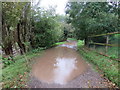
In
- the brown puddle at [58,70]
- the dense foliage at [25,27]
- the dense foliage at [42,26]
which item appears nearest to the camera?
the brown puddle at [58,70]

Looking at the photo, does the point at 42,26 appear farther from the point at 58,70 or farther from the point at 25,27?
the point at 58,70

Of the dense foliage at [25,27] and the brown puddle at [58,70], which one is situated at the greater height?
the dense foliage at [25,27]

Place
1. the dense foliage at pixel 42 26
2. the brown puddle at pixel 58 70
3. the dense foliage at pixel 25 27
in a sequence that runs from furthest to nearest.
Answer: the dense foliage at pixel 42 26 → the dense foliage at pixel 25 27 → the brown puddle at pixel 58 70

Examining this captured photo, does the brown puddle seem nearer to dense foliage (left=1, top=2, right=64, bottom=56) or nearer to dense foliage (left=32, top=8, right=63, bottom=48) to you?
dense foliage (left=1, top=2, right=64, bottom=56)

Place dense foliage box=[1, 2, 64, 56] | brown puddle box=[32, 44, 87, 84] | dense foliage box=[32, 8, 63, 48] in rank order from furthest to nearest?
dense foliage box=[32, 8, 63, 48] → dense foliage box=[1, 2, 64, 56] → brown puddle box=[32, 44, 87, 84]

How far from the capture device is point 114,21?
6.35 metres

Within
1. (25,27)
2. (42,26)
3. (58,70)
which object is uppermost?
(42,26)

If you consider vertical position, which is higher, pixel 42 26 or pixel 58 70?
pixel 42 26

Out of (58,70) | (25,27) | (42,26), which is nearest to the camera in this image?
(58,70)

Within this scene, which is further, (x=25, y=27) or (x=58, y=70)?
(x=25, y=27)

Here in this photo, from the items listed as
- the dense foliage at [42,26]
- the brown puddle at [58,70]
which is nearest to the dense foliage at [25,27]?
the dense foliage at [42,26]

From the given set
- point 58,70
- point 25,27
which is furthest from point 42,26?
point 58,70

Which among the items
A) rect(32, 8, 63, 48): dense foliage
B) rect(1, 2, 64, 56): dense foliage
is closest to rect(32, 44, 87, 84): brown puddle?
rect(1, 2, 64, 56): dense foliage

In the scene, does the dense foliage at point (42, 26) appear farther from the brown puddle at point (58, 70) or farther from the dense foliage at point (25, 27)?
the brown puddle at point (58, 70)
